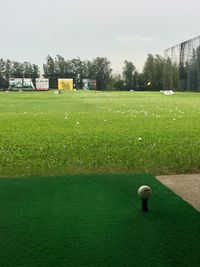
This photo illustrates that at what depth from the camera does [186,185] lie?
397cm

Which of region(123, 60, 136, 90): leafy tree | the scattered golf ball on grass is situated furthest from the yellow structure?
the scattered golf ball on grass

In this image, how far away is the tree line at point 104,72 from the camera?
73975 millimetres

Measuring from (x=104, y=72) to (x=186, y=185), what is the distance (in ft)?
323

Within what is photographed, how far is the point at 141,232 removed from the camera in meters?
2.65

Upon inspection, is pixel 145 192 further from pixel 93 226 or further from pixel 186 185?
pixel 186 185

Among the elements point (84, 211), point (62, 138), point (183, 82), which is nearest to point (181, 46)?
point (183, 82)

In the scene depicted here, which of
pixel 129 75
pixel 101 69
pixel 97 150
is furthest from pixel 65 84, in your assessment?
pixel 97 150

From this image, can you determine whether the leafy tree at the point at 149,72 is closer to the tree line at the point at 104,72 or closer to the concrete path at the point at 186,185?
the tree line at the point at 104,72

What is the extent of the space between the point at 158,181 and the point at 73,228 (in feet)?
4.98

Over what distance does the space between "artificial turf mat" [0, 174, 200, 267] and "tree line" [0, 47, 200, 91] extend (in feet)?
191

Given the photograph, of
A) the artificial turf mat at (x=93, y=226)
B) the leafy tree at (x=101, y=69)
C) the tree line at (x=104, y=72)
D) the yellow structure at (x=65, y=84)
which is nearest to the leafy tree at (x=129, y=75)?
the tree line at (x=104, y=72)

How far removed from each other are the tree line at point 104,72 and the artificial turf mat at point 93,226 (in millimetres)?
58284

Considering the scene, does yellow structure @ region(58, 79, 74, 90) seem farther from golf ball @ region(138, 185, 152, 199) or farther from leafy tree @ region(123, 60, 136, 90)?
golf ball @ region(138, 185, 152, 199)

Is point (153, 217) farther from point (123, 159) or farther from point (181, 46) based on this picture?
point (181, 46)
